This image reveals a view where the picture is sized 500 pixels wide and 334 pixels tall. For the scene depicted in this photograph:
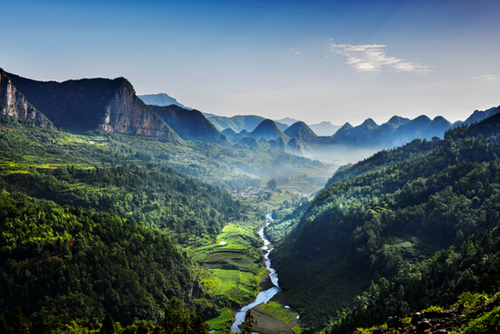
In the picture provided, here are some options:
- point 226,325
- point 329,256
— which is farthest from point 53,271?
point 329,256

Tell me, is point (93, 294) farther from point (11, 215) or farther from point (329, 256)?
point (329, 256)

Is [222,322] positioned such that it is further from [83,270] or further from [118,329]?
[83,270]

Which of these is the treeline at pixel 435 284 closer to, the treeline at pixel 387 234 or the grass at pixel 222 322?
the treeline at pixel 387 234

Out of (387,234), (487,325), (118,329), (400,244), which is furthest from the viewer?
(387,234)

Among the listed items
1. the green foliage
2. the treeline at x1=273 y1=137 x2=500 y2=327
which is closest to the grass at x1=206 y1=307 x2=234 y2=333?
the treeline at x1=273 y1=137 x2=500 y2=327

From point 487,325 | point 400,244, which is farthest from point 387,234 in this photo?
point 487,325
